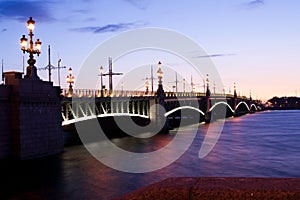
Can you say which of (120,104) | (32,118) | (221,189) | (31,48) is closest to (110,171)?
(32,118)

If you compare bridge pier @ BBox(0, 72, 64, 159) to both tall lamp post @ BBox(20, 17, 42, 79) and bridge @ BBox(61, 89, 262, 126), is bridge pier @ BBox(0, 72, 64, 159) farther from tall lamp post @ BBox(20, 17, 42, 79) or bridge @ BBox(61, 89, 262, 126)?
bridge @ BBox(61, 89, 262, 126)

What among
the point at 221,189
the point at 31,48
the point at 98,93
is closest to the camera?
the point at 221,189

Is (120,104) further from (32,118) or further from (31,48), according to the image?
(31,48)

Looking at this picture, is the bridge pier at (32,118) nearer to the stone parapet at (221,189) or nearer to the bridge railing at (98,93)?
the bridge railing at (98,93)

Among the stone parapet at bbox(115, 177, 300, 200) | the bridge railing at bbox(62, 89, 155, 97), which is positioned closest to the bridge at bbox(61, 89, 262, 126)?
the bridge railing at bbox(62, 89, 155, 97)

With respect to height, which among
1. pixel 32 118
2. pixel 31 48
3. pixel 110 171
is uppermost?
pixel 31 48

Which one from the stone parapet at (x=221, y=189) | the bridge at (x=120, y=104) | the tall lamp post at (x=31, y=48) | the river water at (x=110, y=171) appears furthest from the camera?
the bridge at (x=120, y=104)

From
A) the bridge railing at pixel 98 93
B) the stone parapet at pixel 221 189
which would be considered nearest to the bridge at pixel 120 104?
the bridge railing at pixel 98 93

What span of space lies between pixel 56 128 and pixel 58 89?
338 centimetres

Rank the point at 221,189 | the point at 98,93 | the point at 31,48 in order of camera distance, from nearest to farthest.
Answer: the point at 221,189, the point at 31,48, the point at 98,93

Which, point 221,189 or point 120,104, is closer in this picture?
point 221,189

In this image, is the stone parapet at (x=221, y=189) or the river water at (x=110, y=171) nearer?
the stone parapet at (x=221, y=189)

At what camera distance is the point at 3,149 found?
26.2 m

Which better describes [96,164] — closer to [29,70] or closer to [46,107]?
[46,107]
